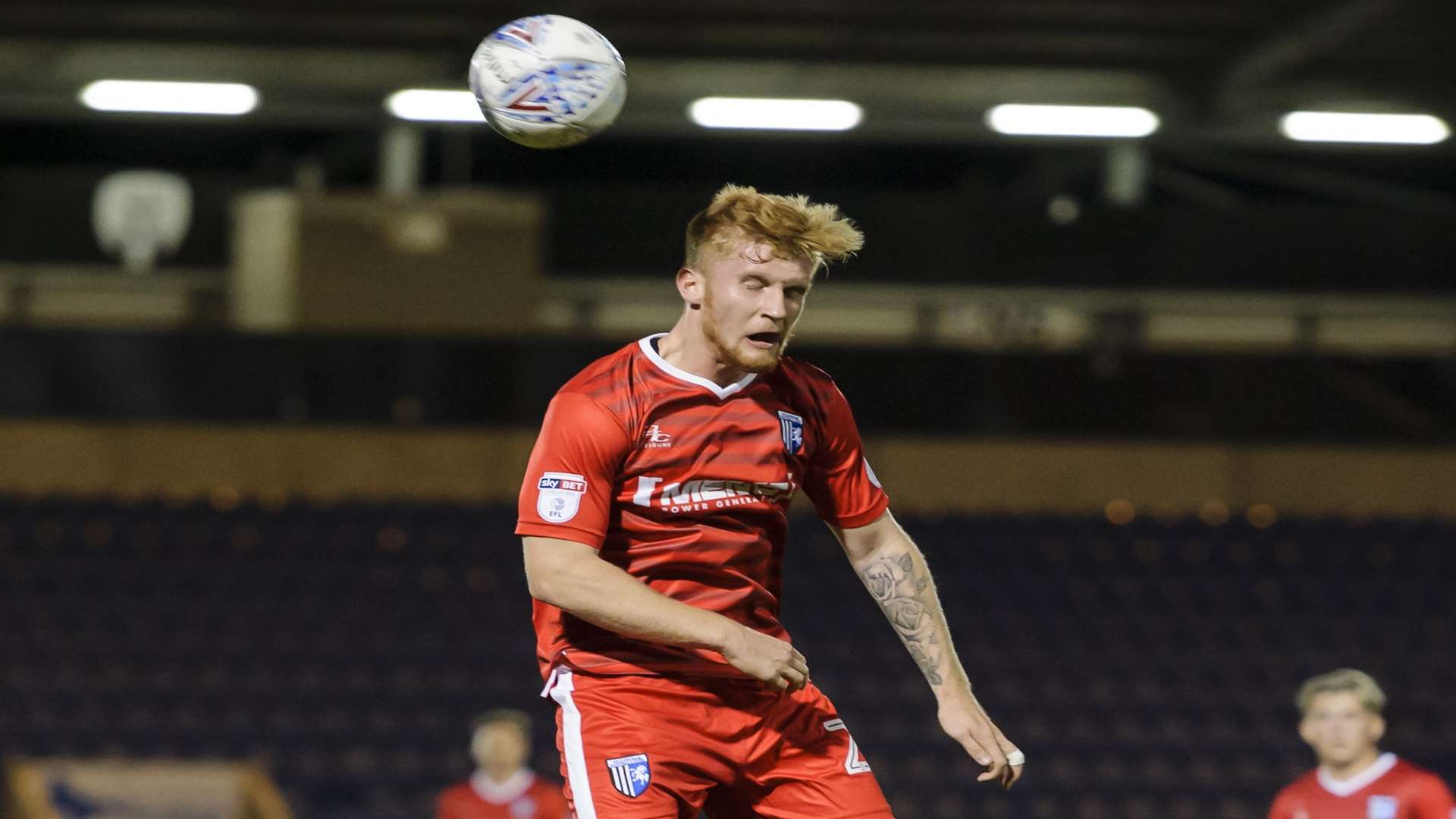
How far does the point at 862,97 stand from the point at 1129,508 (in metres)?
3.83

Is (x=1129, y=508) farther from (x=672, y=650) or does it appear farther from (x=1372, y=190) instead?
(x=672, y=650)

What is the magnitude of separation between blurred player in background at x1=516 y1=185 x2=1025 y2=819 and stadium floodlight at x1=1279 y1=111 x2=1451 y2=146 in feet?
34.2

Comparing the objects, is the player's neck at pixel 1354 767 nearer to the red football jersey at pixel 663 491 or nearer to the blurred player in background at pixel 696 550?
the blurred player in background at pixel 696 550

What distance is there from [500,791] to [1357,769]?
4.55 m

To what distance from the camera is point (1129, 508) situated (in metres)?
13.4

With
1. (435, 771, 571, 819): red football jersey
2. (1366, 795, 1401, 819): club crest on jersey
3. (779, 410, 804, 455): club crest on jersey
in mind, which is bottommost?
(435, 771, 571, 819): red football jersey

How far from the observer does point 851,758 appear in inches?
123

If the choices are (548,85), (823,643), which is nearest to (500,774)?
(823,643)

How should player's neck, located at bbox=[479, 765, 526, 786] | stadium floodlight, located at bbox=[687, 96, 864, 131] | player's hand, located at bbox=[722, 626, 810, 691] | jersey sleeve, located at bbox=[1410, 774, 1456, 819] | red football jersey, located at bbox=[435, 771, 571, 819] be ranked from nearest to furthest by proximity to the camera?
player's hand, located at bbox=[722, 626, 810, 691], jersey sleeve, located at bbox=[1410, 774, 1456, 819], player's neck, located at bbox=[479, 765, 526, 786], red football jersey, located at bbox=[435, 771, 571, 819], stadium floodlight, located at bbox=[687, 96, 864, 131]

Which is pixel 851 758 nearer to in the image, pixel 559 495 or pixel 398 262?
pixel 559 495

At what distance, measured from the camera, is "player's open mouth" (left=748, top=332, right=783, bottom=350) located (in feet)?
9.89

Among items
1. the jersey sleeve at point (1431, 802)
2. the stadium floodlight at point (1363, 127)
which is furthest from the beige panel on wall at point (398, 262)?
the jersey sleeve at point (1431, 802)

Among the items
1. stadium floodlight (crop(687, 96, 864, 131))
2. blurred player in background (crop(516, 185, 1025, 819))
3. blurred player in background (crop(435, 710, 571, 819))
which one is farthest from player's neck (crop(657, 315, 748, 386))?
stadium floodlight (crop(687, 96, 864, 131))

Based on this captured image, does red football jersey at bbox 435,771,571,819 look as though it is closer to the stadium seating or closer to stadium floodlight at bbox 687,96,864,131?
the stadium seating
